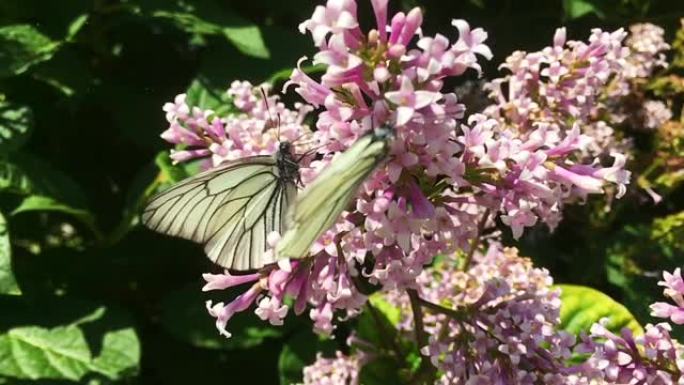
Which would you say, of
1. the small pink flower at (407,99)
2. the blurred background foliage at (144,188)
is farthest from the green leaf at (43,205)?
the small pink flower at (407,99)

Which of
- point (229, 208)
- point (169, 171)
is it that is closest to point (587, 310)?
point (229, 208)

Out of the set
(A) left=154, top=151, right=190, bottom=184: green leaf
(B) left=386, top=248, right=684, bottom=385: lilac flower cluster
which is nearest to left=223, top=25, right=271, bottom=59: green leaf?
(A) left=154, top=151, right=190, bottom=184: green leaf

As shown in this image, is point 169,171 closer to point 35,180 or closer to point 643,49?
point 35,180

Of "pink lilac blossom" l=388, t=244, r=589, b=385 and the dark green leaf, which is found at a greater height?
"pink lilac blossom" l=388, t=244, r=589, b=385

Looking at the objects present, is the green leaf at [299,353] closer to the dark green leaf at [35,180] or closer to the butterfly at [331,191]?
the dark green leaf at [35,180]

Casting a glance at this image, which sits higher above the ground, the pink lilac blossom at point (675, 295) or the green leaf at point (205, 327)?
the pink lilac blossom at point (675, 295)

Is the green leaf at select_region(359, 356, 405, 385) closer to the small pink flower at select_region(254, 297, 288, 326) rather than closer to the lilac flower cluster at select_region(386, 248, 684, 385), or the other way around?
the lilac flower cluster at select_region(386, 248, 684, 385)
